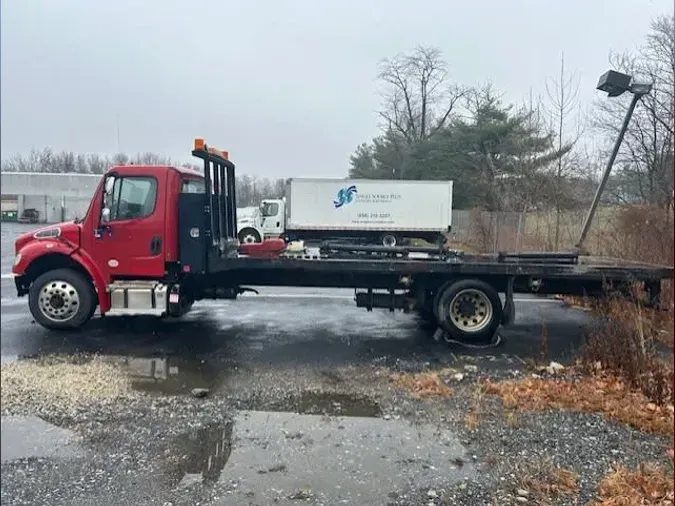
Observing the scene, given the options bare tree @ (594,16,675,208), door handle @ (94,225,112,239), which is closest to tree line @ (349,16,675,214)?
bare tree @ (594,16,675,208)

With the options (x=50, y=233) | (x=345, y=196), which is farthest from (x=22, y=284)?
(x=345, y=196)

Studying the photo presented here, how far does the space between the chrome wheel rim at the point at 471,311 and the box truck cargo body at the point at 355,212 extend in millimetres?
12991

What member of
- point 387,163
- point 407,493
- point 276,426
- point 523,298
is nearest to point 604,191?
point 407,493

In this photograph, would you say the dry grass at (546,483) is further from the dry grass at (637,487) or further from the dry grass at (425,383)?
the dry grass at (425,383)

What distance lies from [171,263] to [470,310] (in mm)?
3900

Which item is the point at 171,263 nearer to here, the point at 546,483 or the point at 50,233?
the point at 50,233

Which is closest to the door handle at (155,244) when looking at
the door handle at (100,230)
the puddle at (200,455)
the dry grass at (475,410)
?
the door handle at (100,230)

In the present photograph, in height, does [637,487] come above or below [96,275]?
below

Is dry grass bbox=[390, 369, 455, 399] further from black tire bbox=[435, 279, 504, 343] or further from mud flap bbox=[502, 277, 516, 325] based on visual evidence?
mud flap bbox=[502, 277, 516, 325]

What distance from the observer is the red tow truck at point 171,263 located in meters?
6.89

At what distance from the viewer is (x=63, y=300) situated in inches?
271

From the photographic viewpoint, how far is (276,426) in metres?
4.27

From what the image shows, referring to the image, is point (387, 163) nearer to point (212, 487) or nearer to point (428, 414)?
point (428, 414)

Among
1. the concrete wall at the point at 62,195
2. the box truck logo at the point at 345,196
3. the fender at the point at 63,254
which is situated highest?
the box truck logo at the point at 345,196
